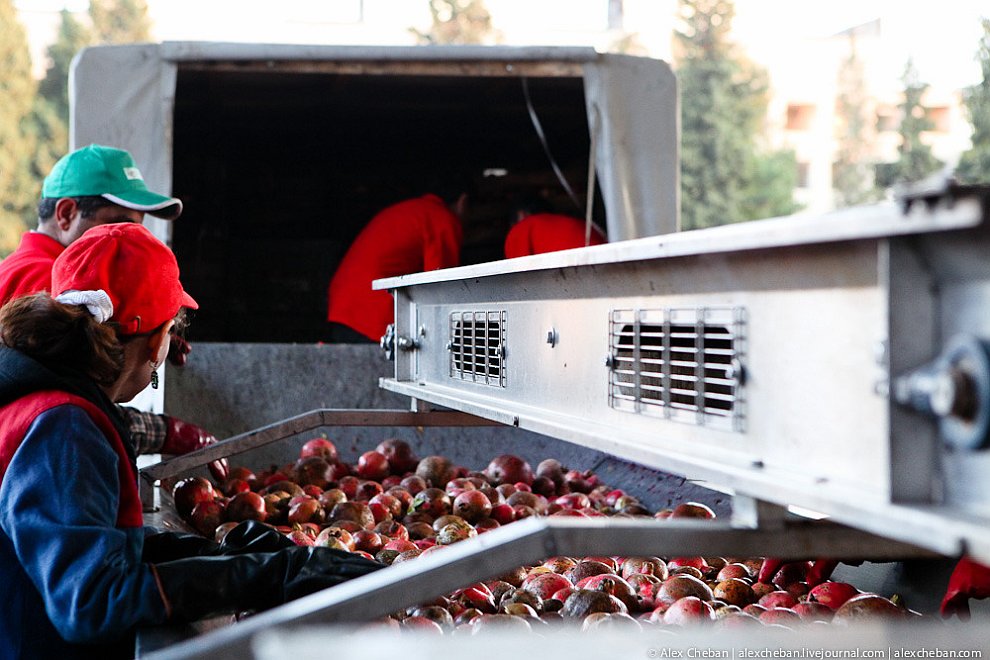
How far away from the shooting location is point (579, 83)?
23.3 ft

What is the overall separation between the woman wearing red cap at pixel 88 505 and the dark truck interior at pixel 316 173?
5386 mm

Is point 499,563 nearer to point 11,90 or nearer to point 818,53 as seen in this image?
point 11,90

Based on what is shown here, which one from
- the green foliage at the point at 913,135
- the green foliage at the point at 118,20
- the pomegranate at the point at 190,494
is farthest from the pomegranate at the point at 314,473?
the green foliage at the point at 118,20

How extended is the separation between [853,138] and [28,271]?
4137 cm

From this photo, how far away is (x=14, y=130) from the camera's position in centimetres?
2684

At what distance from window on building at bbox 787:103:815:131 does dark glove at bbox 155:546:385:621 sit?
43.9m

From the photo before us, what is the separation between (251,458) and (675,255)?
430 centimetres

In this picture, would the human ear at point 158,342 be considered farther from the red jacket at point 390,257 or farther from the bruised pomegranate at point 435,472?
the red jacket at point 390,257

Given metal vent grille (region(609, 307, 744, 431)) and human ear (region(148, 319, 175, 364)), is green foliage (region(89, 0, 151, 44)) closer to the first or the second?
human ear (region(148, 319, 175, 364))

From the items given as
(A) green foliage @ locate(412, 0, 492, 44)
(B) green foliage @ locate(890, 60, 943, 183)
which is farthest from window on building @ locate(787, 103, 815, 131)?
(A) green foliage @ locate(412, 0, 492, 44)

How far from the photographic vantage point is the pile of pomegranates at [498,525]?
2.60 metres

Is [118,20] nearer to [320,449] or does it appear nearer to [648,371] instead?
[320,449]

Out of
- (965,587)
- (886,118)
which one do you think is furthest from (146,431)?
(886,118)

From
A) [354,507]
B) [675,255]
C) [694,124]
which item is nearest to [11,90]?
[694,124]
